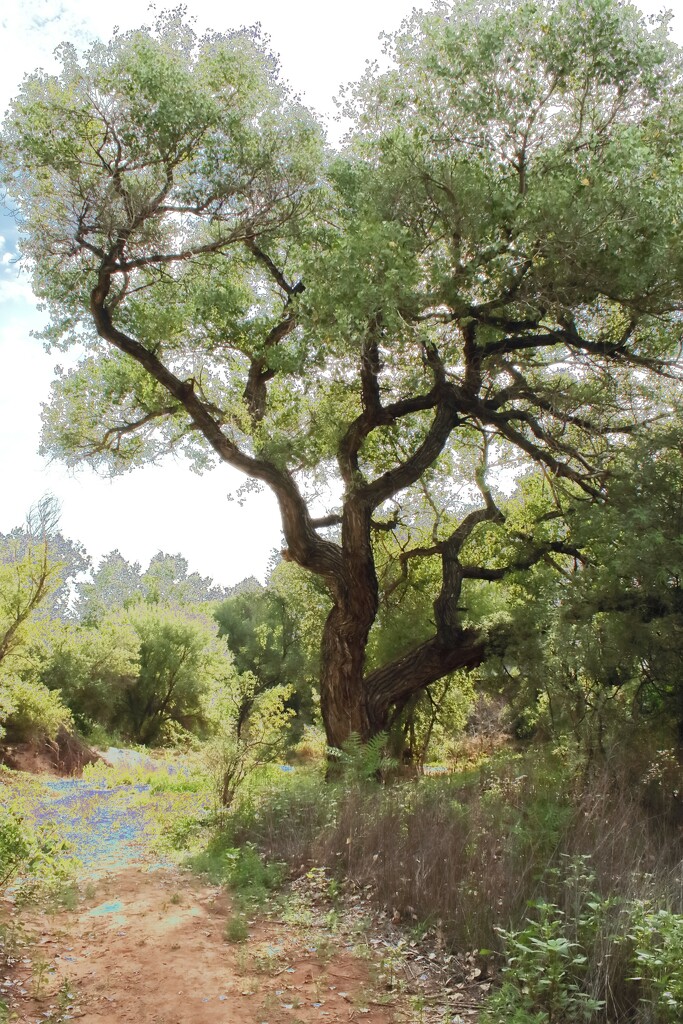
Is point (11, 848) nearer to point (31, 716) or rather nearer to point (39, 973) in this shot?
point (39, 973)

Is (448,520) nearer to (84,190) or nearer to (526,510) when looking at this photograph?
(526,510)

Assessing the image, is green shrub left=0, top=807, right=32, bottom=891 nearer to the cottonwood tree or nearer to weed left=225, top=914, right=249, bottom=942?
weed left=225, top=914, right=249, bottom=942

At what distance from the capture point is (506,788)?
737 centimetres

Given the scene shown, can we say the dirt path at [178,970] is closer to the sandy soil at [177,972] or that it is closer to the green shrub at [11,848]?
the sandy soil at [177,972]

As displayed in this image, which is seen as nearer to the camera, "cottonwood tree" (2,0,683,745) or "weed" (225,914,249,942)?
"weed" (225,914,249,942)

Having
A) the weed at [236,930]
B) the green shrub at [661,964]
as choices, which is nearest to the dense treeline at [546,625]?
the weed at [236,930]

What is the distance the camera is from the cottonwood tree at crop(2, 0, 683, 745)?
385 inches

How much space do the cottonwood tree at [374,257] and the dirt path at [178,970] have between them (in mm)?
5597

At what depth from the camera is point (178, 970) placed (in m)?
5.58

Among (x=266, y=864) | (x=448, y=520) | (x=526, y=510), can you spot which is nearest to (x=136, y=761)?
(x=448, y=520)

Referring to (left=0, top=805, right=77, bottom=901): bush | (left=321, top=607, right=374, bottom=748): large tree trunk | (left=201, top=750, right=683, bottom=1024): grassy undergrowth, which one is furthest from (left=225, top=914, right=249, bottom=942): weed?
(left=321, top=607, right=374, bottom=748): large tree trunk

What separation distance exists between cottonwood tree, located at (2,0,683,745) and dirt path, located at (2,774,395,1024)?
5597mm

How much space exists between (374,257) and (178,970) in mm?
7776

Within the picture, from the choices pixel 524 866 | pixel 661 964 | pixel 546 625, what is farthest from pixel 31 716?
pixel 661 964
